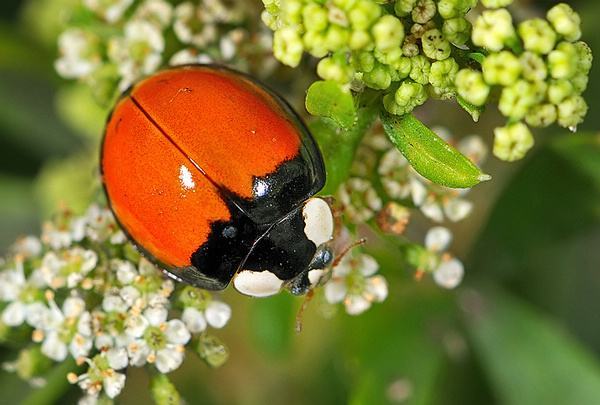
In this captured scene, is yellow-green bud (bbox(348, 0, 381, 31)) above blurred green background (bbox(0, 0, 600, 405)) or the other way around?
above

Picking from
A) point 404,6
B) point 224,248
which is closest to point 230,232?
point 224,248

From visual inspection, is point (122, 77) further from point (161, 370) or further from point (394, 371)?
point (394, 371)

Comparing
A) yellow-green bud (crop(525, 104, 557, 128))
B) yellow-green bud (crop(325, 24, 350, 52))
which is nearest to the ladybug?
yellow-green bud (crop(325, 24, 350, 52))

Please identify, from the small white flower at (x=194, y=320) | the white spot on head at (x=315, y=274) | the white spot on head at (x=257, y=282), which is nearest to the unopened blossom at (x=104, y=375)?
the small white flower at (x=194, y=320)

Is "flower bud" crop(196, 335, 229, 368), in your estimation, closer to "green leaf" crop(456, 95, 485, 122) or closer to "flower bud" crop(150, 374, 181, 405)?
"flower bud" crop(150, 374, 181, 405)

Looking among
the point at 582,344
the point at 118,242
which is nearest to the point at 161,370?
the point at 118,242

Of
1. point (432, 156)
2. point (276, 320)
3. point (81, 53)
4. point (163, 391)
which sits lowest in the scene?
point (276, 320)

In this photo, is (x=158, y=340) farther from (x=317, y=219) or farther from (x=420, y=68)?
(x=420, y=68)

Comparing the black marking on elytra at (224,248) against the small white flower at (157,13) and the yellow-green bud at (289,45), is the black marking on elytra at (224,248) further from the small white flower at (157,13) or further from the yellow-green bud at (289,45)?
the small white flower at (157,13)
